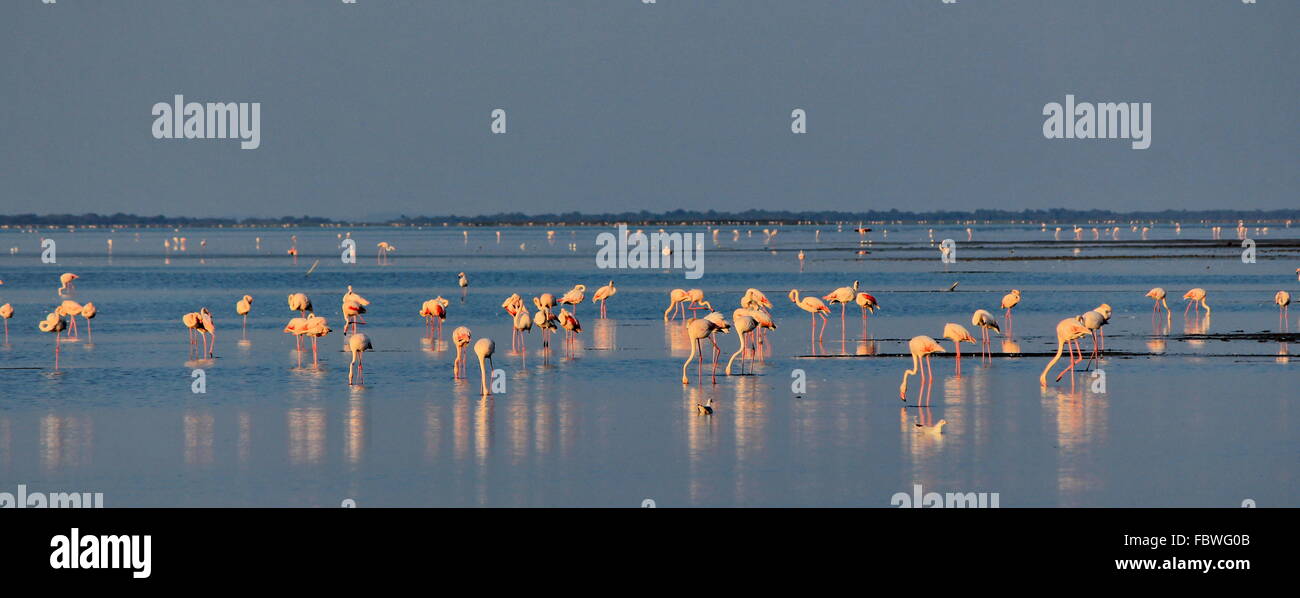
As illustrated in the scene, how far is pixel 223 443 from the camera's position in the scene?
39.4ft

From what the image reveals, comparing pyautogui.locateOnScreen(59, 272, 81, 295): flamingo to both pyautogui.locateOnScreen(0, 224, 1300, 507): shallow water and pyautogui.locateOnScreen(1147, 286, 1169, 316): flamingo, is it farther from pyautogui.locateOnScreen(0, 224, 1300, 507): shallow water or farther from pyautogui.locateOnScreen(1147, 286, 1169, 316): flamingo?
pyautogui.locateOnScreen(1147, 286, 1169, 316): flamingo

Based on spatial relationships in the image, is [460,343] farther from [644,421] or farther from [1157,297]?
[1157,297]

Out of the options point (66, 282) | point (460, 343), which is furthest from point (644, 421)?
point (66, 282)

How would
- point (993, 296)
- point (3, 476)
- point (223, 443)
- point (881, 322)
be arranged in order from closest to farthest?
point (3, 476) < point (223, 443) < point (881, 322) < point (993, 296)

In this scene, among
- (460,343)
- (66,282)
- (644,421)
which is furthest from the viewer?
(66,282)

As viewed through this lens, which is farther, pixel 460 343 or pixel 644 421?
pixel 460 343

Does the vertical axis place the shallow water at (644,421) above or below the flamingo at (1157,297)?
below

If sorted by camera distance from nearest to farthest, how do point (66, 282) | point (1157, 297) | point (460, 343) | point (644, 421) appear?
point (644, 421)
point (460, 343)
point (1157, 297)
point (66, 282)

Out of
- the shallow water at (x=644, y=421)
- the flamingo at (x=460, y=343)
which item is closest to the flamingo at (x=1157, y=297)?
the shallow water at (x=644, y=421)

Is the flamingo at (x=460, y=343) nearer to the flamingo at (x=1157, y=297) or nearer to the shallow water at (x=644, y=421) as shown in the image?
the shallow water at (x=644, y=421)

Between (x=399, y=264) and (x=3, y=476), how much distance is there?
51327 millimetres
